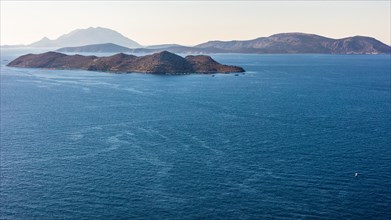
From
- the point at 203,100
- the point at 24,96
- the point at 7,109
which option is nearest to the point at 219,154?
the point at 203,100

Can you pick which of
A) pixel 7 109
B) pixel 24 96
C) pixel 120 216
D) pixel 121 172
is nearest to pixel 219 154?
pixel 121 172

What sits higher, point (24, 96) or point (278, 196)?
point (24, 96)

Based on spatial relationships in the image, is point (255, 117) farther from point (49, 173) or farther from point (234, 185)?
point (49, 173)

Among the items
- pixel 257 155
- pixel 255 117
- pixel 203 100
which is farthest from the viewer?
pixel 203 100

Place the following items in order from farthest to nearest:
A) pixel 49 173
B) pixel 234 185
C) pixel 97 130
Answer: pixel 97 130 < pixel 49 173 < pixel 234 185

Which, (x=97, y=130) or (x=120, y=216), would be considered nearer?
(x=120, y=216)

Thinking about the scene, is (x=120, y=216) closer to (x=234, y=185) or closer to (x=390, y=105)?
(x=234, y=185)
